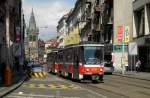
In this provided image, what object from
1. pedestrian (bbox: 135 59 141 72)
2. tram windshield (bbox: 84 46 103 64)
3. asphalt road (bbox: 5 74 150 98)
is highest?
tram windshield (bbox: 84 46 103 64)

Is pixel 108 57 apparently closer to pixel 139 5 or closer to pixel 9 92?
pixel 139 5

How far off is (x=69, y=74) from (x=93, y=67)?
343 inches

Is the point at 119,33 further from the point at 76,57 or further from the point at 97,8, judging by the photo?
the point at 76,57

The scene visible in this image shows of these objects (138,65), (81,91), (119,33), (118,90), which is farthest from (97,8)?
(81,91)

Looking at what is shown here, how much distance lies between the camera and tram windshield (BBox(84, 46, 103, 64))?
43125 millimetres

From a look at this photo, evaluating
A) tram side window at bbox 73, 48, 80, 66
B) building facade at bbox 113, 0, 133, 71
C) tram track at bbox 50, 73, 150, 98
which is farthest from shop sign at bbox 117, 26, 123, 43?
tram track at bbox 50, 73, 150, 98

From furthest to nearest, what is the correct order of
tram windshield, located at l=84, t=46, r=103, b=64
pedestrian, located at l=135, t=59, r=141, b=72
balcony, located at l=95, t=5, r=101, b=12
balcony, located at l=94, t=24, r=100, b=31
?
balcony, located at l=94, t=24, r=100, b=31, balcony, located at l=95, t=5, r=101, b=12, pedestrian, located at l=135, t=59, r=141, b=72, tram windshield, located at l=84, t=46, r=103, b=64

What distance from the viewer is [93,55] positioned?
43.3 m

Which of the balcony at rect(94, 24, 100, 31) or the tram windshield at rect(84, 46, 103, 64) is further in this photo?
the balcony at rect(94, 24, 100, 31)

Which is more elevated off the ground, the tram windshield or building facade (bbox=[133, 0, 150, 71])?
building facade (bbox=[133, 0, 150, 71])

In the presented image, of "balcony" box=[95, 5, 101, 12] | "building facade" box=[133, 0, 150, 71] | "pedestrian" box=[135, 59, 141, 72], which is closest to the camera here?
"building facade" box=[133, 0, 150, 71]

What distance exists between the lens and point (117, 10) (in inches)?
3472

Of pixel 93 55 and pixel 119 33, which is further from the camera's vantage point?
pixel 119 33

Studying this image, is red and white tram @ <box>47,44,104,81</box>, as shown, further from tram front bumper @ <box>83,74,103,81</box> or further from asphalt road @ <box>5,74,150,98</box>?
asphalt road @ <box>5,74,150,98</box>
